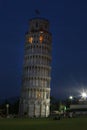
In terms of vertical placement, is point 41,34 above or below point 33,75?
above

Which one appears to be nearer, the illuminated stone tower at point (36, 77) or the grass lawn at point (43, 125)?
the grass lawn at point (43, 125)

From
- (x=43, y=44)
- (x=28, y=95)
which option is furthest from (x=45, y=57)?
(x=28, y=95)

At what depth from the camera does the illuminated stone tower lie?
11144 cm

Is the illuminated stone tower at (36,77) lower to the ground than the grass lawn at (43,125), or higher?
higher

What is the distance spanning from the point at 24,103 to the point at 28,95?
3.57 meters

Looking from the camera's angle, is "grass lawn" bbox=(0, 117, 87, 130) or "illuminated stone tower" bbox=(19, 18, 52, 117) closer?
"grass lawn" bbox=(0, 117, 87, 130)

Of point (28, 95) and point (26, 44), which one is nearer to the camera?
point (28, 95)

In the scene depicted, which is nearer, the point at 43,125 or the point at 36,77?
the point at 43,125

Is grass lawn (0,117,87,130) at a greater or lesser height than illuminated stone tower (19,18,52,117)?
lesser

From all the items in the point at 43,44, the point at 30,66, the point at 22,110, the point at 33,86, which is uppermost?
the point at 43,44

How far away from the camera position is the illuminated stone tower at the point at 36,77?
111 m

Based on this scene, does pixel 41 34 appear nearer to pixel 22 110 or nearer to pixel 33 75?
pixel 33 75

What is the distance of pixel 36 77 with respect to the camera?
111500 mm

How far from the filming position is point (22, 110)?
114000 mm
